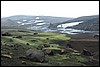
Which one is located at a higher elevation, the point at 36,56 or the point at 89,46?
the point at 36,56

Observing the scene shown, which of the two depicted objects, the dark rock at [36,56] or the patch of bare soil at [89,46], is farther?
the patch of bare soil at [89,46]

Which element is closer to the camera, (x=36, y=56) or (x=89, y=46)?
(x=36, y=56)

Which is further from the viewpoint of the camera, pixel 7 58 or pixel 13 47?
pixel 13 47

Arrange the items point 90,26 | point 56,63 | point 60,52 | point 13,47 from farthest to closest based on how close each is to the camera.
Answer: point 90,26
point 13,47
point 60,52
point 56,63

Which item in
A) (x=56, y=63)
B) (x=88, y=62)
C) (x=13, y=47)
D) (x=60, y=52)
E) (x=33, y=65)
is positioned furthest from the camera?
(x=13, y=47)

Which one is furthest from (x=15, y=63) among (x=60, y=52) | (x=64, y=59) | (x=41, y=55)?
(x=60, y=52)

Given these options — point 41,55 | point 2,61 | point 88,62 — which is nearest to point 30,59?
point 41,55

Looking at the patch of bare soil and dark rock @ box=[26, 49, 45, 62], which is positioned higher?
dark rock @ box=[26, 49, 45, 62]

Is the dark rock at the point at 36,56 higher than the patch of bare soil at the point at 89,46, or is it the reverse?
the dark rock at the point at 36,56

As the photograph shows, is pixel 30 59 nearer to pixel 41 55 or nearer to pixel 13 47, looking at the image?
pixel 41 55

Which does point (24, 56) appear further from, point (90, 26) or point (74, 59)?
point (90, 26)

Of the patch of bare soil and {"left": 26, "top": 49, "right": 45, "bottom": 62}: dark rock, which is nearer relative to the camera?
{"left": 26, "top": 49, "right": 45, "bottom": 62}: dark rock
